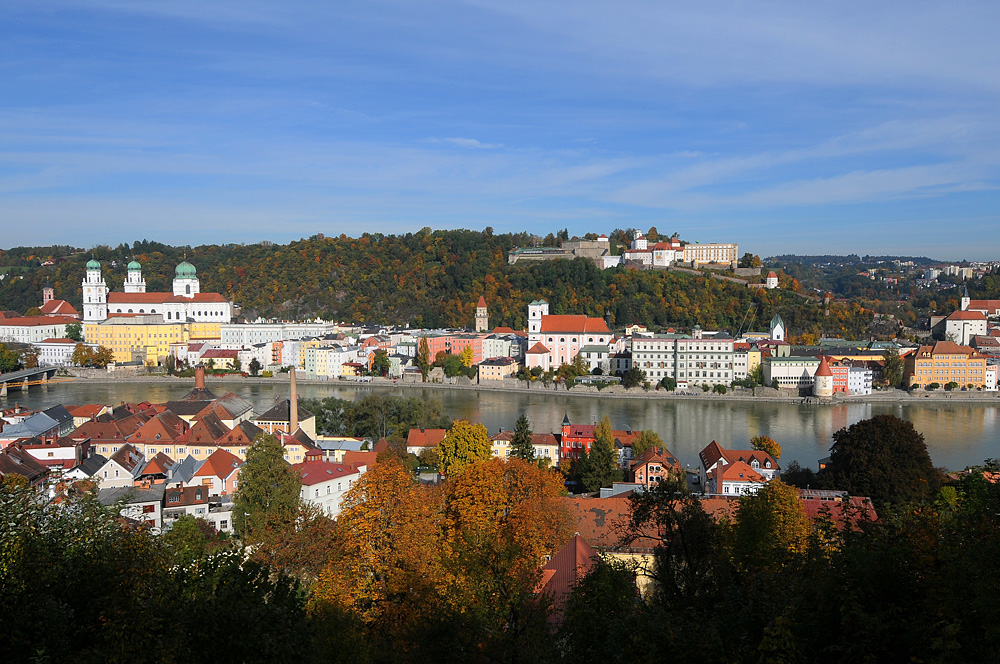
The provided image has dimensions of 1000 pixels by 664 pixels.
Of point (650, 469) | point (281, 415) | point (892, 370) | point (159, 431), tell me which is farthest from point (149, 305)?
point (650, 469)

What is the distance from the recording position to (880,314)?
35.8 metres

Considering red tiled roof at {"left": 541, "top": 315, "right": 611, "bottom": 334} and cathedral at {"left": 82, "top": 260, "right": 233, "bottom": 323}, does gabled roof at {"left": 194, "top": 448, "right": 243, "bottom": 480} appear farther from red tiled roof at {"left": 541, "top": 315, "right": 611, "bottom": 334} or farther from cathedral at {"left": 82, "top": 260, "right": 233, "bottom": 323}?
cathedral at {"left": 82, "top": 260, "right": 233, "bottom": 323}

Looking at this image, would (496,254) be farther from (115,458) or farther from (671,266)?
(115,458)

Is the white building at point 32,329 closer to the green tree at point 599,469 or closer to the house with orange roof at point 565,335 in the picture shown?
the house with orange roof at point 565,335

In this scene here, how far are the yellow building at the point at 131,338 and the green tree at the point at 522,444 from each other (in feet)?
66.6

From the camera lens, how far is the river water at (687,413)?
13320 mm

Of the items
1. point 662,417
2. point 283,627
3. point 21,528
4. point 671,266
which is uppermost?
point 671,266

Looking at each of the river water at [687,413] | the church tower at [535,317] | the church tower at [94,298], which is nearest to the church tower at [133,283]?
the church tower at [94,298]

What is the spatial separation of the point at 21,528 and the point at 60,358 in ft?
87.6

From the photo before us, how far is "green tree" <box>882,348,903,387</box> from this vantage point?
851 inches

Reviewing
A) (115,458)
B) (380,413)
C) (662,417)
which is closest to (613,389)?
(662,417)

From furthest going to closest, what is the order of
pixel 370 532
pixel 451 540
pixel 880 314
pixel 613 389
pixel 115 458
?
pixel 880 314
pixel 613 389
pixel 115 458
pixel 451 540
pixel 370 532

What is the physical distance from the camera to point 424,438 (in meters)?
11.4

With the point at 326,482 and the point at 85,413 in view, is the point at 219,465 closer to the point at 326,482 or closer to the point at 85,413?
the point at 326,482
